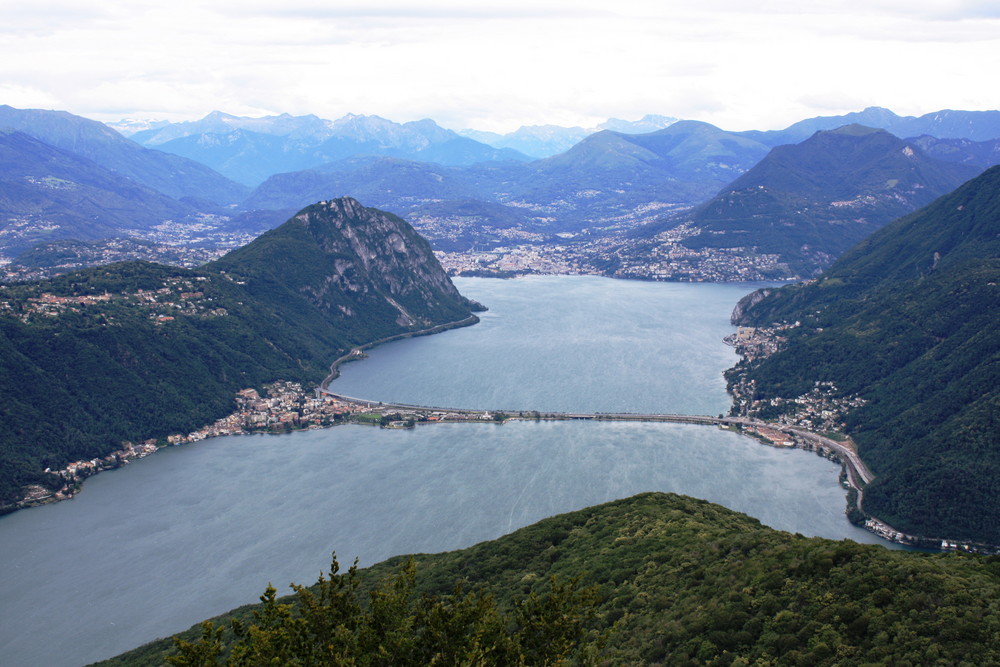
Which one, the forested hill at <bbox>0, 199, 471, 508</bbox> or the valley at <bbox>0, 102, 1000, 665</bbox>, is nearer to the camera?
the valley at <bbox>0, 102, 1000, 665</bbox>

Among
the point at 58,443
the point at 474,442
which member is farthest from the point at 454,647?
the point at 58,443

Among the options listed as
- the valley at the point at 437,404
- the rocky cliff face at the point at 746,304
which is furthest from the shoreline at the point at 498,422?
the rocky cliff face at the point at 746,304

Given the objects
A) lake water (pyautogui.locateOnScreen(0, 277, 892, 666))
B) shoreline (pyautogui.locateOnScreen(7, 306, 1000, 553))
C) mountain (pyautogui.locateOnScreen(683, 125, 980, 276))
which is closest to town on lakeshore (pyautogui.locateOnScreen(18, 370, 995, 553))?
shoreline (pyautogui.locateOnScreen(7, 306, 1000, 553))

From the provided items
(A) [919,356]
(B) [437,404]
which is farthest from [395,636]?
(A) [919,356]

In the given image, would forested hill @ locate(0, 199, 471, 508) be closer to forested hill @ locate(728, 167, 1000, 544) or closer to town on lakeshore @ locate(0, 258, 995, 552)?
town on lakeshore @ locate(0, 258, 995, 552)

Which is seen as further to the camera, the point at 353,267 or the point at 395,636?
the point at 353,267

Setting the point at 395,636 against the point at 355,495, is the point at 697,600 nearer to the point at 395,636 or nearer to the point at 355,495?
the point at 395,636
